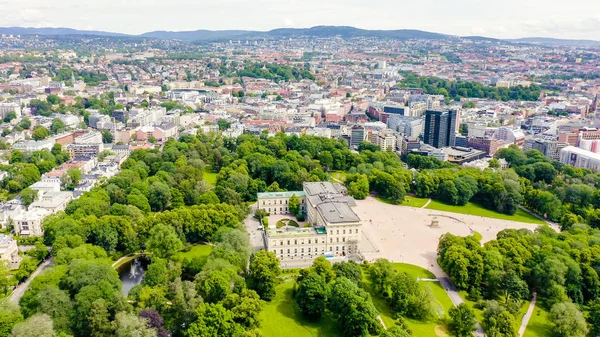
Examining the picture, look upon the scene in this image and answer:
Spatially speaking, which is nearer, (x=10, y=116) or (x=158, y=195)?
(x=158, y=195)

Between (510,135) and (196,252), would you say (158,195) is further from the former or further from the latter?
(510,135)

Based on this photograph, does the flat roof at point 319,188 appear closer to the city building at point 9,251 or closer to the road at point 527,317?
the road at point 527,317

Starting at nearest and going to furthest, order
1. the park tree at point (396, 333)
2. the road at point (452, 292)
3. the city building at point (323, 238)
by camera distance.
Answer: the park tree at point (396, 333) → the road at point (452, 292) → the city building at point (323, 238)

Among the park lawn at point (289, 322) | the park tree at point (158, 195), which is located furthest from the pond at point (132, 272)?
the park lawn at point (289, 322)

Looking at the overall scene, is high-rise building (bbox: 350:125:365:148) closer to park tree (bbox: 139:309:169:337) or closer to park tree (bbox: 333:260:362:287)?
park tree (bbox: 333:260:362:287)

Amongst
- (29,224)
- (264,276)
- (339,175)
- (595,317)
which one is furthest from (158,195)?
(595,317)

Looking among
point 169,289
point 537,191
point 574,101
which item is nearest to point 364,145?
point 537,191

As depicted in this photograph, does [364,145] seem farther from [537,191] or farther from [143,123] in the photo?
[143,123]
